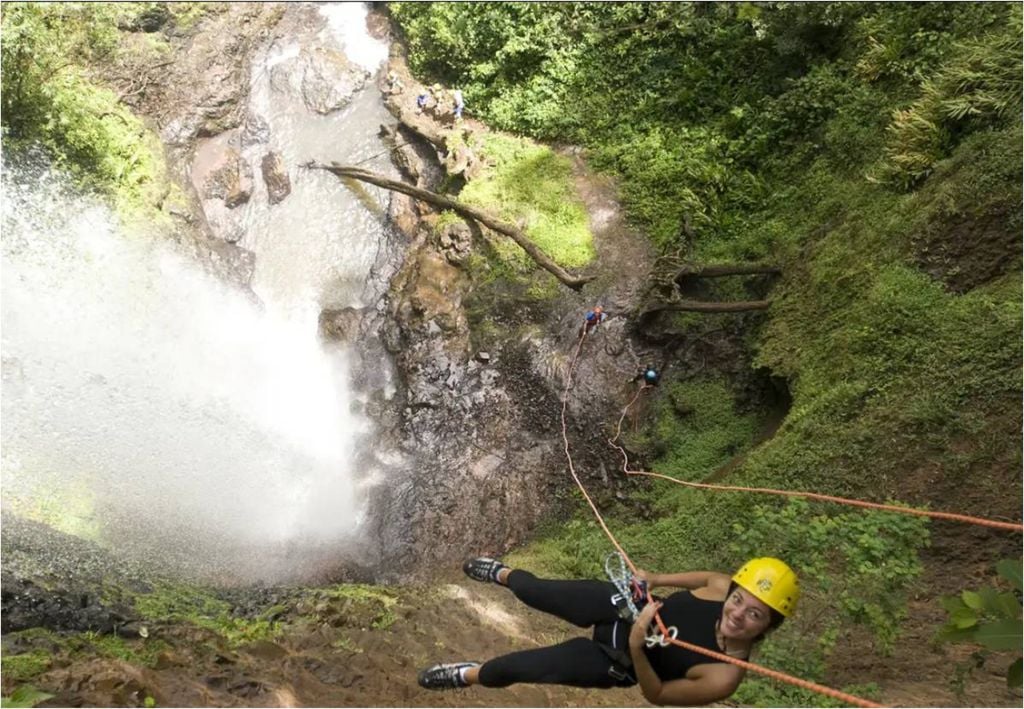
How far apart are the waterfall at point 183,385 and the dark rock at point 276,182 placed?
0.63ft

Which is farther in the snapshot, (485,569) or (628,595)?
(485,569)

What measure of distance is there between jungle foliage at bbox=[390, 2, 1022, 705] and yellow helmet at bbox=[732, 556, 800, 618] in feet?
6.47

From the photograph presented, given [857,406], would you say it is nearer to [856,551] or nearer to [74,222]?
[856,551]

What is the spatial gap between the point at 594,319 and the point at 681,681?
7046mm

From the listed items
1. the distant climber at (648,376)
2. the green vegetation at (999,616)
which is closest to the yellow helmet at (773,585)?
the green vegetation at (999,616)

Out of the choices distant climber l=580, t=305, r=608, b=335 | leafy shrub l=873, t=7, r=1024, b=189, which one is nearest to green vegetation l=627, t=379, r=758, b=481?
distant climber l=580, t=305, r=608, b=335

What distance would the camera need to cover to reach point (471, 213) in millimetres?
11719

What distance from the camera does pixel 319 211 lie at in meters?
13.6

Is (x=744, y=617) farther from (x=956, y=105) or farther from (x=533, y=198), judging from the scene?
(x=533, y=198)

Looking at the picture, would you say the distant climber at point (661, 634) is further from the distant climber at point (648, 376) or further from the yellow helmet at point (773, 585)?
the distant climber at point (648, 376)

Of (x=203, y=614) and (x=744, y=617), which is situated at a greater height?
(x=203, y=614)

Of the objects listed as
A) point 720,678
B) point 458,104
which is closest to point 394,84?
point 458,104

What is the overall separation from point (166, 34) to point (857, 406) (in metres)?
14.6

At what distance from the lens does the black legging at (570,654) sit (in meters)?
4.40
